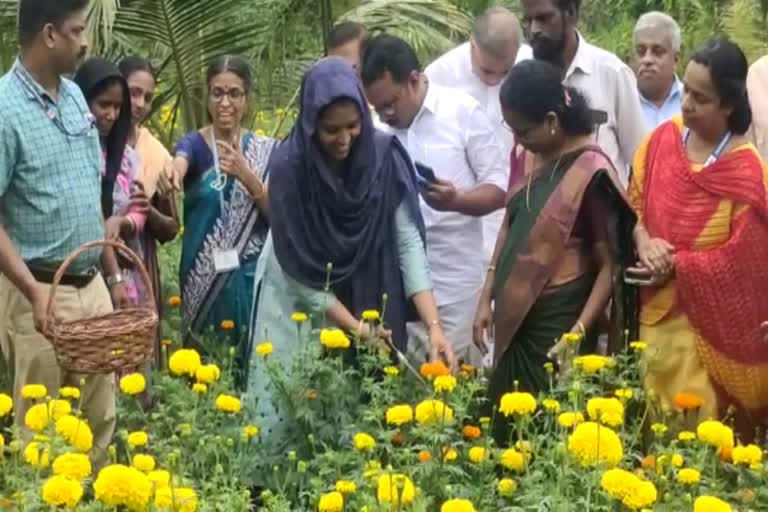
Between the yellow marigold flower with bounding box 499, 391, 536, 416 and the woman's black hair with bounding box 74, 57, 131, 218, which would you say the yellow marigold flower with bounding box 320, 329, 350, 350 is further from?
the woman's black hair with bounding box 74, 57, 131, 218

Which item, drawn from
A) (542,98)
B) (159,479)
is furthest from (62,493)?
(542,98)

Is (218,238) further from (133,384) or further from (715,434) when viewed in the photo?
(715,434)

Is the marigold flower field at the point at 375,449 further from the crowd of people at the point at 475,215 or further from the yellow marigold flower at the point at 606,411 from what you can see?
the crowd of people at the point at 475,215

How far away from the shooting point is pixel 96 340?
430cm

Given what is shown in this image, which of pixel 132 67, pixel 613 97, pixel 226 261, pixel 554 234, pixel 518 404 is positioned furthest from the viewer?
pixel 132 67

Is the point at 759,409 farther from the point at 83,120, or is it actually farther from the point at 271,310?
the point at 83,120

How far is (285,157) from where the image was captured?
4812 mm

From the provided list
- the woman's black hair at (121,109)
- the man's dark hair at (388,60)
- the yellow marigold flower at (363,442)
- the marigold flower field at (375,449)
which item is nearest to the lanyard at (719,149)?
the marigold flower field at (375,449)

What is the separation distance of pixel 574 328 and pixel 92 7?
3.44 m

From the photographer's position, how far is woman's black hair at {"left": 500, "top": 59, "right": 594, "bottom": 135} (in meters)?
4.73

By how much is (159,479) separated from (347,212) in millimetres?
1760

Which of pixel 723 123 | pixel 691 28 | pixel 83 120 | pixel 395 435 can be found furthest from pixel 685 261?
pixel 691 28

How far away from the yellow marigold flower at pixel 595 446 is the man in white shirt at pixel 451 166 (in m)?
2.06

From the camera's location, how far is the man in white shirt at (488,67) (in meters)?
Result: 6.03
